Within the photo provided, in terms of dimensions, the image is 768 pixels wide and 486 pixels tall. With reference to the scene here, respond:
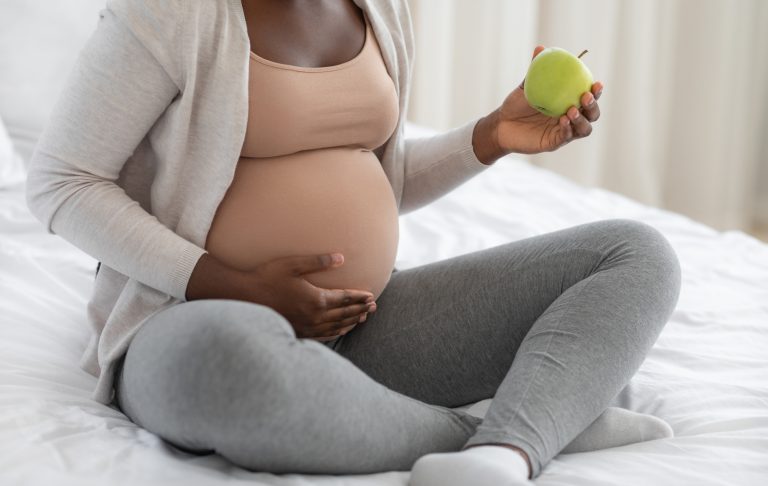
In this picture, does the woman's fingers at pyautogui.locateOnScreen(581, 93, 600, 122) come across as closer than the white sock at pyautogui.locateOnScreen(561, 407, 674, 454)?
No

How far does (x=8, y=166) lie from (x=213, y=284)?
800 millimetres

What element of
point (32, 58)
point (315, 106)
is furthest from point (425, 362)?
point (32, 58)

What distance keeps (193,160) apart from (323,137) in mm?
148

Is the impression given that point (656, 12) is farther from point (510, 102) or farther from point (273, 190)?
point (273, 190)

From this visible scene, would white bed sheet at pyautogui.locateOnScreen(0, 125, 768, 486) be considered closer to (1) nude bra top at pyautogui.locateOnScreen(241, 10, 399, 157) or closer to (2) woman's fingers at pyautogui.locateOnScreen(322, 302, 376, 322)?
(2) woman's fingers at pyautogui.locateOnScreen(322, 302, 376, 322)

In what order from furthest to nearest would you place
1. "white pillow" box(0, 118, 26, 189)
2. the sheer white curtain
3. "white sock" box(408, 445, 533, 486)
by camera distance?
the sheer white curtain, "white pillow" box(0, 118, 26, 189), "white sock" box(408, 445, 533, 486)

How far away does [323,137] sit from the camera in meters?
1.07

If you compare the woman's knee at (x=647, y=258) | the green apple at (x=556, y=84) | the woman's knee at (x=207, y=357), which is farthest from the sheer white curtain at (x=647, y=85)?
the woman's knee at (x=207, y=357)

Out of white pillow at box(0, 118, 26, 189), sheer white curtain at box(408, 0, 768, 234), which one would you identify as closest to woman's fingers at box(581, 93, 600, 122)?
white pillow at box(0, 118, 26, 189)

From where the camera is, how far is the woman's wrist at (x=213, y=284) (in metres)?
0.97

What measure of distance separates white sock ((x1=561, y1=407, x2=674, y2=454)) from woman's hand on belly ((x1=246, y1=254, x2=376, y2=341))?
0.26 m

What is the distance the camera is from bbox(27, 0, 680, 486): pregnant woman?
83 centimetres

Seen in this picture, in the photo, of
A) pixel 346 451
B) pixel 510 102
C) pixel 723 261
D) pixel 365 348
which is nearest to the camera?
pixel 346 451

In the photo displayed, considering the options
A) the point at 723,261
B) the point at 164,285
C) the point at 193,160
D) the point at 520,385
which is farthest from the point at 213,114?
the point at 723,261
